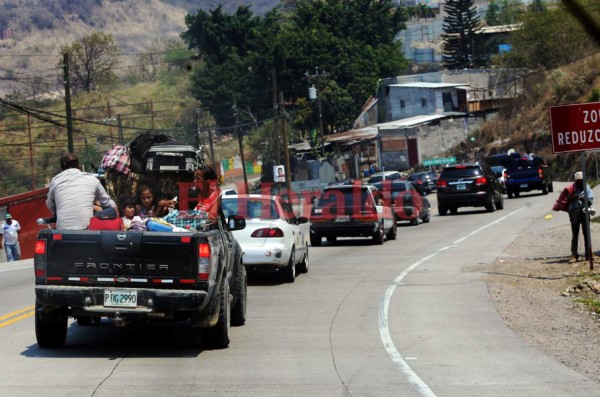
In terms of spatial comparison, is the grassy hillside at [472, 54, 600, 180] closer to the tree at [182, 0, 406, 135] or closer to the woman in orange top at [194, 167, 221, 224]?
the tree at [182, 0, 406, 135]

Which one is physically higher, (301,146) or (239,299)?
(301,146)

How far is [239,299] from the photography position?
13.4 meters

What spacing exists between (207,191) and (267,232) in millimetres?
4858

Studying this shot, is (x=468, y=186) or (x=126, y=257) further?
(x=468, y=186)

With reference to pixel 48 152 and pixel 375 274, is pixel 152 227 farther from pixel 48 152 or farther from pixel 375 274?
pixel 48 152

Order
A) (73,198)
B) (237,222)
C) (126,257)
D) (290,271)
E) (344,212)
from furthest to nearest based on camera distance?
(344,212)
(290,271)
(237,222)
(73,198)
(126,257)

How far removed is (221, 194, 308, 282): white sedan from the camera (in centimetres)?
1850

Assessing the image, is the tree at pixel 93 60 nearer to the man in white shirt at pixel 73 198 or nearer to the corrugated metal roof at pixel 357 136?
the corrugated metal roof at pixel 357 136

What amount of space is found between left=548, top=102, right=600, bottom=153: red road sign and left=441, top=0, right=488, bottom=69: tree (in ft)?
302

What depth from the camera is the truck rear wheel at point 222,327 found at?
11453mm

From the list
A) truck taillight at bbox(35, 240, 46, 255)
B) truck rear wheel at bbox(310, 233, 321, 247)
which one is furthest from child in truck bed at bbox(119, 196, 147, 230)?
truck rear wheel at bbox(310, 233, 321, 247)

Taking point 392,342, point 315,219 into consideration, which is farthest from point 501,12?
point 392,342

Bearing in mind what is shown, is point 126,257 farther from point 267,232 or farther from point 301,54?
point 301,54

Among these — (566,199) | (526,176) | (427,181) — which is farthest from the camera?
(427,181)
